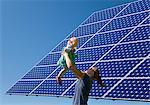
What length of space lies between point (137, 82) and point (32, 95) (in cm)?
533

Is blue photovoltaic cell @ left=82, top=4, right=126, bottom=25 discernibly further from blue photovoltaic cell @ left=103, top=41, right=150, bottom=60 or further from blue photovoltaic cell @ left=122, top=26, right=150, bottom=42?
blue photovoltaic cell @ left=103, top=41, right=150, bottom=60

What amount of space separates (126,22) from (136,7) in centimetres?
170

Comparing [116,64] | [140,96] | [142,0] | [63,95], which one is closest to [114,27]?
Result: [142,0]

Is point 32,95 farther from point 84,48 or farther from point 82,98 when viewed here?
point 82,98

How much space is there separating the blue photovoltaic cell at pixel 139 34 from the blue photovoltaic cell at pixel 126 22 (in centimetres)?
93

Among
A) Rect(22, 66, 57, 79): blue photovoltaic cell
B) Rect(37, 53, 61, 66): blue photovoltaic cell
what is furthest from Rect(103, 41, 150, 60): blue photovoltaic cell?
Rect(37, 53, 61, 66): blue photovoltaic cell

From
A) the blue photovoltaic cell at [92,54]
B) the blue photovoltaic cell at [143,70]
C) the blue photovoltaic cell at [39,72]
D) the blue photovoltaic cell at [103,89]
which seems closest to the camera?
the blue photovoltaic cell at [143,70]

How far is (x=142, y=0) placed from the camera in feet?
60.1

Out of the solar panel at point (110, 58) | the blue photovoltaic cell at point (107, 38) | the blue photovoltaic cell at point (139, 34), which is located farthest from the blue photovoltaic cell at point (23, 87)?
the blue photovoltaic cell at point (139, 34)

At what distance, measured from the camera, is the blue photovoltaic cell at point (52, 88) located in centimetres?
1381

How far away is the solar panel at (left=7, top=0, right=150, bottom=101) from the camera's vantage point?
11695mm

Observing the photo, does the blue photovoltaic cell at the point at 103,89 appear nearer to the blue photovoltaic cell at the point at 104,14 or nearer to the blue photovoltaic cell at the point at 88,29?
the blue photovoltaic cell at the point at 88,29

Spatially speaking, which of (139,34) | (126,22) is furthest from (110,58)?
(126,22)

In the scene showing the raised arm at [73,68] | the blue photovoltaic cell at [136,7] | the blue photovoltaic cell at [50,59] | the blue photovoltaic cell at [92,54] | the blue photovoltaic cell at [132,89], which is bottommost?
the blue photovoltaic cell at [132,89]
